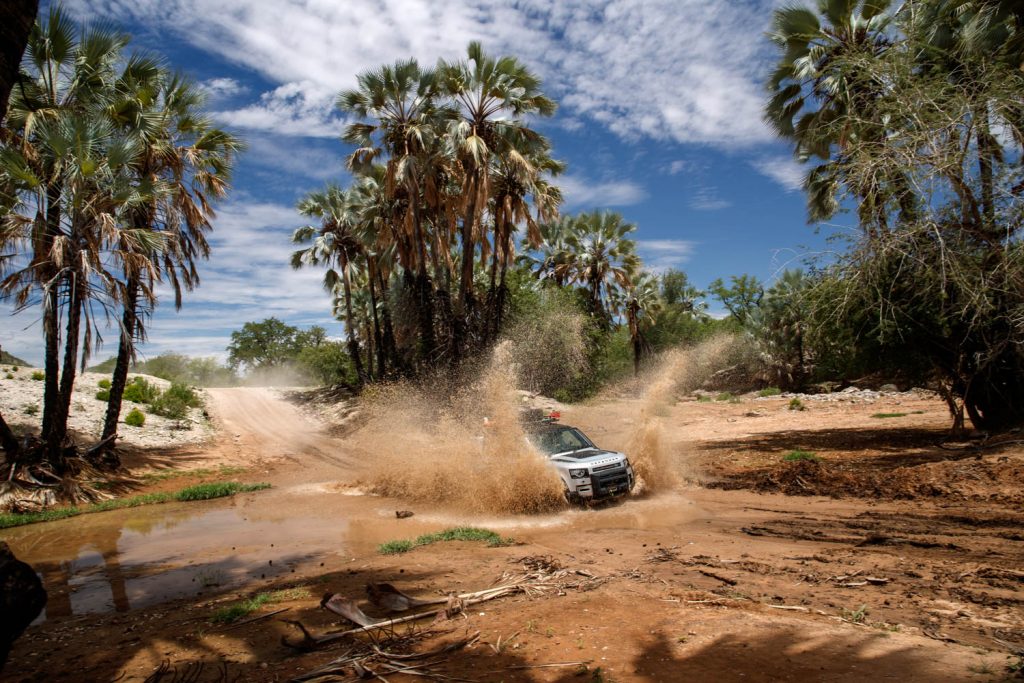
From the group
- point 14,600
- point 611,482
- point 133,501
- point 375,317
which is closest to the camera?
point 14,600

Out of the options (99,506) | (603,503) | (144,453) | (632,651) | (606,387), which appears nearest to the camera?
(632,651)

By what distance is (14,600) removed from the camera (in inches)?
118

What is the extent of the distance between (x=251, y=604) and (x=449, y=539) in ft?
9.99

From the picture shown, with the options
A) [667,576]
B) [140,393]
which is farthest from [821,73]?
[140,393]

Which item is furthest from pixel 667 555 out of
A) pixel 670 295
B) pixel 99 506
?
pixel 670 295

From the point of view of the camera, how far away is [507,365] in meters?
22.9

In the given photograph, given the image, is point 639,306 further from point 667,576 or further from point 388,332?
point 667,576

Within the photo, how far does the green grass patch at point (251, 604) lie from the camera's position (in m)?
5.53

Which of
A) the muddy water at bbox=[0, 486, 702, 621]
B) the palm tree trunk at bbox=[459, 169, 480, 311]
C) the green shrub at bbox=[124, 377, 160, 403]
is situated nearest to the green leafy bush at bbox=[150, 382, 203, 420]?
the green shrub at bbox=[124, 377, 160, 403]

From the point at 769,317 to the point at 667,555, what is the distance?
39.7 m

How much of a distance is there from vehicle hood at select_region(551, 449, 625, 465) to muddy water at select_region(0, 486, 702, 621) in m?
0.84

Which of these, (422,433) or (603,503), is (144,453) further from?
(603,503)

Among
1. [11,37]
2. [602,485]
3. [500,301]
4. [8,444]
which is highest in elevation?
[500,301]

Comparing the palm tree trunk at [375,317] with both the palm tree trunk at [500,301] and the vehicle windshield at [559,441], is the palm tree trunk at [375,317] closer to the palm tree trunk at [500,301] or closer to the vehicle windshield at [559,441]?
the palm tree trunk at [500,301]
